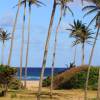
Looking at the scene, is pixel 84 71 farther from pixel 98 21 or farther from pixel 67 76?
pixel 98 21

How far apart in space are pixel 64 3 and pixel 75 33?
1713 inches

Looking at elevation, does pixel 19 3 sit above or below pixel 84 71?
above

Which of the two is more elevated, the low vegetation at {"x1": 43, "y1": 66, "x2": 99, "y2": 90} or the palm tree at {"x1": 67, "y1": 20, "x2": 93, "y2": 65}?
the palm tree at {"x1": 67, "y1": 20, "x2": 93, "y2": 65}

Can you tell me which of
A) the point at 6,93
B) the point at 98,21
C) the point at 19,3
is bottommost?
the point at 6,93

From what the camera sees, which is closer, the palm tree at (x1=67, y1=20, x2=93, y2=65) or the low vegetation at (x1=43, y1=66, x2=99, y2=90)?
the low vegetation at (x1=43, y1=66, x2=99, y2=90)

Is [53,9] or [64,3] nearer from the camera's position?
[53,9]

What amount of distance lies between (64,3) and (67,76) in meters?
24.2

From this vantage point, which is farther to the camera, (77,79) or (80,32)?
(80,32)

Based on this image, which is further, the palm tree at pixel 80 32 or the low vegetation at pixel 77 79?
the palm tree at pixel 80 32

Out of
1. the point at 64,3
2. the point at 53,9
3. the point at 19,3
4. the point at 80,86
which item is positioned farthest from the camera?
the point at 80,86

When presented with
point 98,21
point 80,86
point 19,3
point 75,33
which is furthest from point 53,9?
point 75,33

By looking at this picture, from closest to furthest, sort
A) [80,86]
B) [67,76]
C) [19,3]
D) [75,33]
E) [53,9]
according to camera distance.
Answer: [53,9] < [19,3] < [80,86] < [67,76] < [75,33]

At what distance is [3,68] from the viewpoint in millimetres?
62094

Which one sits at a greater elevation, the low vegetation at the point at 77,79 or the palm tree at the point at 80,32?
the palm tree at the point at 80,32
